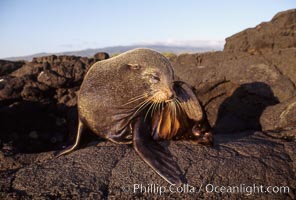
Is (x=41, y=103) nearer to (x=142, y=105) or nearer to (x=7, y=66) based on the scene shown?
(x=7, y=66)

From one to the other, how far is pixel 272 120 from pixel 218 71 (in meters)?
3.26

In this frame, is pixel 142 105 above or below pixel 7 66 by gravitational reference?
above

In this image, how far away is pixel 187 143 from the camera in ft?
14.3

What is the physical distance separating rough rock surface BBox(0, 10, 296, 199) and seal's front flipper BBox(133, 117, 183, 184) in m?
0.08

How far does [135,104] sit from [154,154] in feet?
2.81

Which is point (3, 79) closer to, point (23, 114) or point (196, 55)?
point (23, 114)

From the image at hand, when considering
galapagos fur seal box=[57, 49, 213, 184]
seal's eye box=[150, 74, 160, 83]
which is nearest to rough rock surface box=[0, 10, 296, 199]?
galapagos fur seal box=[57, 49, 213, 184]

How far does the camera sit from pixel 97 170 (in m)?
3.56

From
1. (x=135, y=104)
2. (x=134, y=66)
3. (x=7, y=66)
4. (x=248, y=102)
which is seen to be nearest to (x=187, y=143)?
(x=135, y=104)

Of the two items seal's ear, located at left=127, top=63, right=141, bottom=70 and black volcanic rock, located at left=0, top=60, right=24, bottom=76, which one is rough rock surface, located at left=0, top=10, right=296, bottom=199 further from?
seal's ear, located at left=127, top=63, right=141, bottom=70

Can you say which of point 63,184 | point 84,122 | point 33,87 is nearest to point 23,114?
point 33,87

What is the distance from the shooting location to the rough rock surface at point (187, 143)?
334 cm

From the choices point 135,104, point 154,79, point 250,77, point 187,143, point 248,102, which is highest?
point 154,79

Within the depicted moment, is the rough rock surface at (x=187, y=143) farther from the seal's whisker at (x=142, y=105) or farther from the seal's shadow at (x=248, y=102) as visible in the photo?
the seal's whisker at (x=142, y=105)
